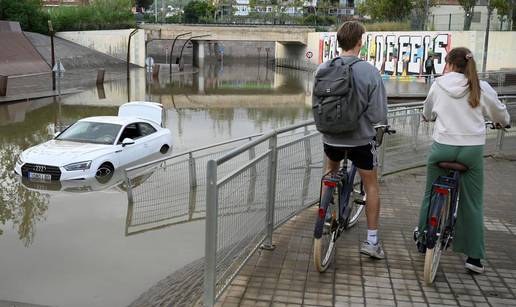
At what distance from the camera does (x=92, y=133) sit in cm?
1380

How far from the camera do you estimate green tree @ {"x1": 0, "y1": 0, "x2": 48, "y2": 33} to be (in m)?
60.5

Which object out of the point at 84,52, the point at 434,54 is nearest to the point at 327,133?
the point at 434,54

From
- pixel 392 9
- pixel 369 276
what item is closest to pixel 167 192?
pixel 369 276

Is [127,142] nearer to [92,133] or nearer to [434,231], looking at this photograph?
[92,133]

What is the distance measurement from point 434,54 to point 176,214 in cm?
3185

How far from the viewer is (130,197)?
10.6 m

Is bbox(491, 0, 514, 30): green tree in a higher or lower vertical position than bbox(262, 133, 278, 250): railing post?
higher

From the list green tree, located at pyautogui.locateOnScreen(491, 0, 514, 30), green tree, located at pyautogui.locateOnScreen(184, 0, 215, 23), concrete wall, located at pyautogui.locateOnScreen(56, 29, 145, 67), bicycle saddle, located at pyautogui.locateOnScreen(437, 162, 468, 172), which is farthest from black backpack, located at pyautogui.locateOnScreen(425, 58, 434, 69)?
green tree, located at pyautogui.locateOnScreen(184, 0, 215, 23)

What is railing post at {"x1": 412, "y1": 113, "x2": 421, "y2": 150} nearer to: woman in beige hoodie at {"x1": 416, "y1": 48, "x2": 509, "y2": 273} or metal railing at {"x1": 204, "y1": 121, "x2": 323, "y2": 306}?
metal railing at {"x1": 204, "y1": 121, "x2": 323, "y2": 306}

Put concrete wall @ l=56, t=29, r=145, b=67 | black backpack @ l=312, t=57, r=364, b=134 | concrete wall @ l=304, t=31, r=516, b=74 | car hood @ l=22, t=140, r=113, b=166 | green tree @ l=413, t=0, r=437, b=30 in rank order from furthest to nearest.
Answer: concrete wall @ l=56, t=29, r=145, b=67
green tree @ l=413, t=0, r=437, b=30
concrete wall @ l=304, t=31, r=516, b=74
car hood @ l=22, t=140, r=113, b=166
black backpack @ l=312, t=57, r=364, b=134

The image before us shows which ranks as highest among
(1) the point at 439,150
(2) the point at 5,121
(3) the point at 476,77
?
(3) the point at 476,77

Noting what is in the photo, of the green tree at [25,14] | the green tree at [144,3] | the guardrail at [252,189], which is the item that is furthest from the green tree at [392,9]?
the green tree at [144,3]

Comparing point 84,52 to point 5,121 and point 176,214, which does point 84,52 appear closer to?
point 5,121

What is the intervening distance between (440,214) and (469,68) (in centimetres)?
117
